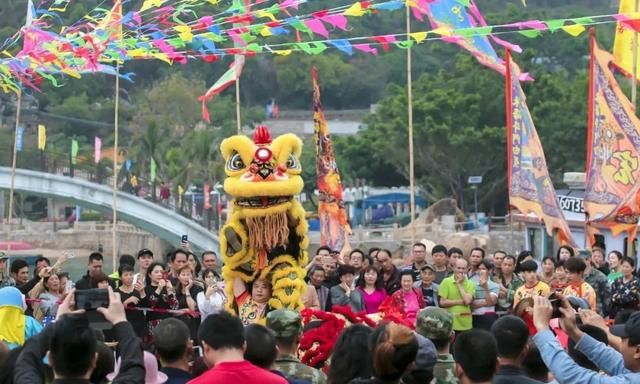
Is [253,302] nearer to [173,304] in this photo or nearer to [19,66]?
[173,304]

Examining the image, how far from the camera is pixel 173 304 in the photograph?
13016 mm

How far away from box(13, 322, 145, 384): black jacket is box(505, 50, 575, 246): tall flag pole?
12195 millimetres

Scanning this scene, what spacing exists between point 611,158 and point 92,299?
12.2m

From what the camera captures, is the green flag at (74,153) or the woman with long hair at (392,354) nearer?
the woman with long hair at (392,354)

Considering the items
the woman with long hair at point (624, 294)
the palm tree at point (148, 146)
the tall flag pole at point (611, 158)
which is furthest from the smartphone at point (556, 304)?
the palm tree at point (148, 146)

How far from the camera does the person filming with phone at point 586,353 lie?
22.0 ft

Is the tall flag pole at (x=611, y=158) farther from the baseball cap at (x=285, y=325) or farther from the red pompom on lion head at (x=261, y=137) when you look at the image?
the baseball cap at (x=285, y=325)

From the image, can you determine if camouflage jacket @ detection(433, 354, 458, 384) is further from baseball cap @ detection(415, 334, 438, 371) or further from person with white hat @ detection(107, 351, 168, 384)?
person with white hat @ detection(107, 351, 168, 384)

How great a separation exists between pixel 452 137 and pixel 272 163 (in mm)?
34106

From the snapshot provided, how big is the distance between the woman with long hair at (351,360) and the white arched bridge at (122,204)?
2922 cm

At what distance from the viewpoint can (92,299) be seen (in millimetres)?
7559

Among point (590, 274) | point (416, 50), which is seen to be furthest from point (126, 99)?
point (590, 274)

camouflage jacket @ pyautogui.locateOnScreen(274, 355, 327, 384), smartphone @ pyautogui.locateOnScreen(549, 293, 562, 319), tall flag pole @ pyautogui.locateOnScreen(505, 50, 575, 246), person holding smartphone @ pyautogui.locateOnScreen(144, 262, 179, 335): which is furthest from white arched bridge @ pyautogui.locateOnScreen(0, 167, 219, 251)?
smartphone @ pyautogui.locateOnScreen(549, 293, 562, 319)

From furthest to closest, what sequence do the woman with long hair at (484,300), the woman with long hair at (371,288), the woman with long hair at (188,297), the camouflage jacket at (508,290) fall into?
the camouflage jacket at (508,290) < the woman with long hair at (371,288) < the woman with long hair at (484,300) < the woman with long hair at (188,297)
